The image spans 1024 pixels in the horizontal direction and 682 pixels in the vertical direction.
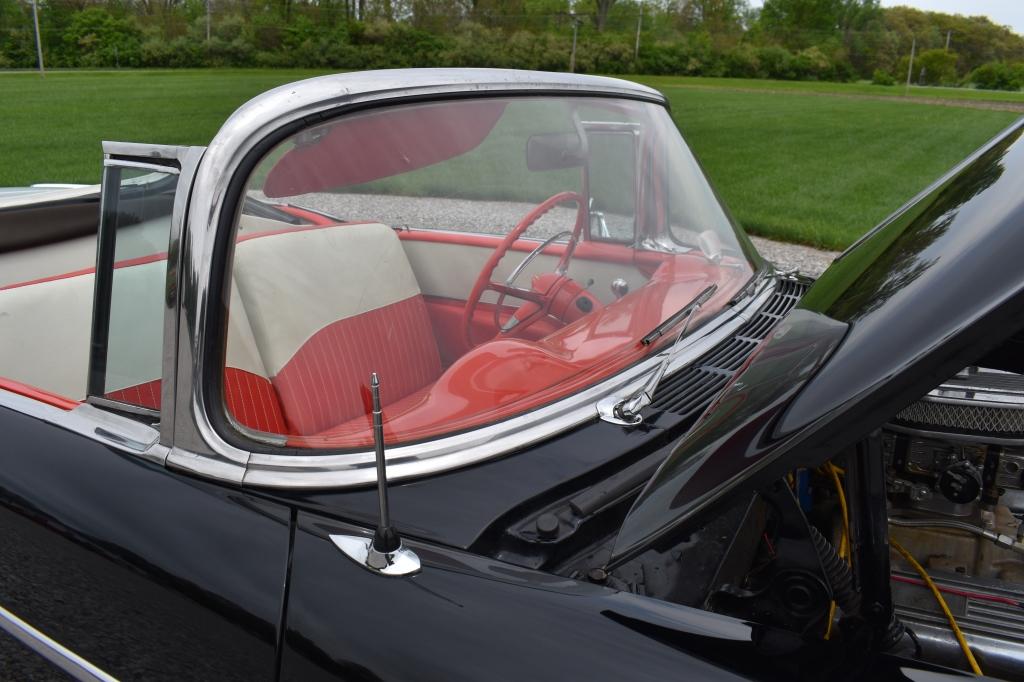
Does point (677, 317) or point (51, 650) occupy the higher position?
point (677, 317)

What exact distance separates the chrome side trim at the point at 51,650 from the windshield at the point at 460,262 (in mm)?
568

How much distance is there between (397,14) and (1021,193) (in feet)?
106

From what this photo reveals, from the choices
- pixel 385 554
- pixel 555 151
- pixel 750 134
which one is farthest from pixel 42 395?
pixel 750 134

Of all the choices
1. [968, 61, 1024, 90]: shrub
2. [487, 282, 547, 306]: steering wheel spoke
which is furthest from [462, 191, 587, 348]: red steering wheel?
[968, 61, 1024, 90]: shrub

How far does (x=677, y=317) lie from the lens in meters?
1.79

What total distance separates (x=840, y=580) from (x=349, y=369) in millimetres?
949

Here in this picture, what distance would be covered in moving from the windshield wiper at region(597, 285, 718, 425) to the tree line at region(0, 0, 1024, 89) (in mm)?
17846

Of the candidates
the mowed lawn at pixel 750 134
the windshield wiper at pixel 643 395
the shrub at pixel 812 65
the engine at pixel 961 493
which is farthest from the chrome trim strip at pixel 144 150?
the shrub at pixel 812 65

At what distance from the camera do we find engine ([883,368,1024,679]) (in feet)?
4.75

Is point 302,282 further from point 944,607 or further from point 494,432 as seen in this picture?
point 944,607

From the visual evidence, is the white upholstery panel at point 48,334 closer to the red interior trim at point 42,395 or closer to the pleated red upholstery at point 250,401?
the red interior trim at point 42,395

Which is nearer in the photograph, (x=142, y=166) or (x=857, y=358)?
(x=857, y=358)

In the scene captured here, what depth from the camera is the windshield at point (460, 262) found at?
1532 millimetres

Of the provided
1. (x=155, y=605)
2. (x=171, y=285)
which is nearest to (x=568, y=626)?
(x=155, y=605)
